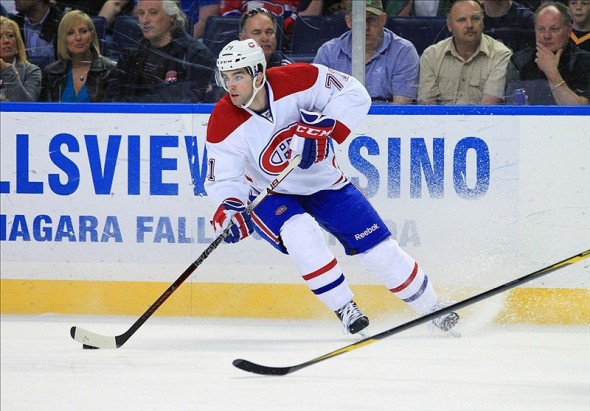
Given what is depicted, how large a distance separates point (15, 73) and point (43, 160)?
1.46ft

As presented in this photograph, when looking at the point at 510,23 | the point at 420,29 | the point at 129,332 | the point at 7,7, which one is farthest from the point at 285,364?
the point at 7,7

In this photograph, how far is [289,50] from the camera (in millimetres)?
4828

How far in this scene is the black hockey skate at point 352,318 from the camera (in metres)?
3.96

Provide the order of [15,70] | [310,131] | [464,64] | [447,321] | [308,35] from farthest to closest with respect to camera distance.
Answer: [15,70]
[308,35]
[464,64]
[447,321]
[310,131]

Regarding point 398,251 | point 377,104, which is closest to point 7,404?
point 398,251

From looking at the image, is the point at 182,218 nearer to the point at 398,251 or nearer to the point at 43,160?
the point at 43,160

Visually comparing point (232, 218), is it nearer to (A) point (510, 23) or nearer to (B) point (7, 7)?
(A) point (510, 23)

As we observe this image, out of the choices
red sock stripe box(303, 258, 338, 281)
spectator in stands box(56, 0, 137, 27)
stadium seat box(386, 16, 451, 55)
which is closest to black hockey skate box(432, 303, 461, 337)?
red sock stripe box(303, 258, 338, 281)

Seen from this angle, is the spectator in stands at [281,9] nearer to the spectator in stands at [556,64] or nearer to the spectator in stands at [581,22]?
Result: the spectator in stands at [556,64]

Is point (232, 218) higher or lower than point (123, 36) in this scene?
lower

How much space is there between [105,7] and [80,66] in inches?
11.2

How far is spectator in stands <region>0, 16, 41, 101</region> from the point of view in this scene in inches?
197

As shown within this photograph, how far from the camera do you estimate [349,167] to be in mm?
4754

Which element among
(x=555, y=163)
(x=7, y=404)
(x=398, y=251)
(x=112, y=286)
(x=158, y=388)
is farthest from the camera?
(x=112, y=286)
